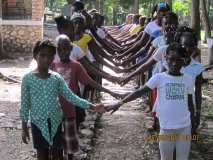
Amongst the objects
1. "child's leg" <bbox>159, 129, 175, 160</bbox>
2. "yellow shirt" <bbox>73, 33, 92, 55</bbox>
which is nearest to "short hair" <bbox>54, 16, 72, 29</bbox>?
"yellow shirt" <bbox>73, 33, 92, 55</bbox>

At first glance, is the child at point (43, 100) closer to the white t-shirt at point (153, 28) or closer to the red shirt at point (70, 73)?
the red shirt at point (70, 73)

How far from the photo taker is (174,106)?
5.00 m

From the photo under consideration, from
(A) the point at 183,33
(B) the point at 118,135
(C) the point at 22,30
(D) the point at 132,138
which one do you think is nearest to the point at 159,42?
(A) the point at 183,33

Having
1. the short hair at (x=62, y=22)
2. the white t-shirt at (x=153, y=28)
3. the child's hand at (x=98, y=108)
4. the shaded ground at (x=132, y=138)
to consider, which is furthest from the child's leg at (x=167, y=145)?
the white t-shirt at (x=153, y=28)

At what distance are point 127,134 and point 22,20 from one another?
1246cm

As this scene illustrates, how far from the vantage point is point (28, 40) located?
20312mm

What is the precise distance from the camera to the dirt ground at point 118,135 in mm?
7227

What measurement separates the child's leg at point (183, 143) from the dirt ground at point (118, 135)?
2105mm

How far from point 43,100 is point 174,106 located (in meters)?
1.21

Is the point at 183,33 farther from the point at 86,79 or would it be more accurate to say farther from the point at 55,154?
the point at 55,154

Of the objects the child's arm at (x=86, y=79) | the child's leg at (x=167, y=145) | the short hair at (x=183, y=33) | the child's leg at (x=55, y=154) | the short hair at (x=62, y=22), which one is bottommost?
the child's leg at (x=55, y=154)

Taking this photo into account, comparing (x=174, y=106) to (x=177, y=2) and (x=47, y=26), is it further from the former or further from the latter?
(x=177, y=2)

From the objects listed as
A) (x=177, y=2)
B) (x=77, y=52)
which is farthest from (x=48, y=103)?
(x=177, y=2)

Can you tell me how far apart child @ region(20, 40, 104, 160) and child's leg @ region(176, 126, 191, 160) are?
93cm
